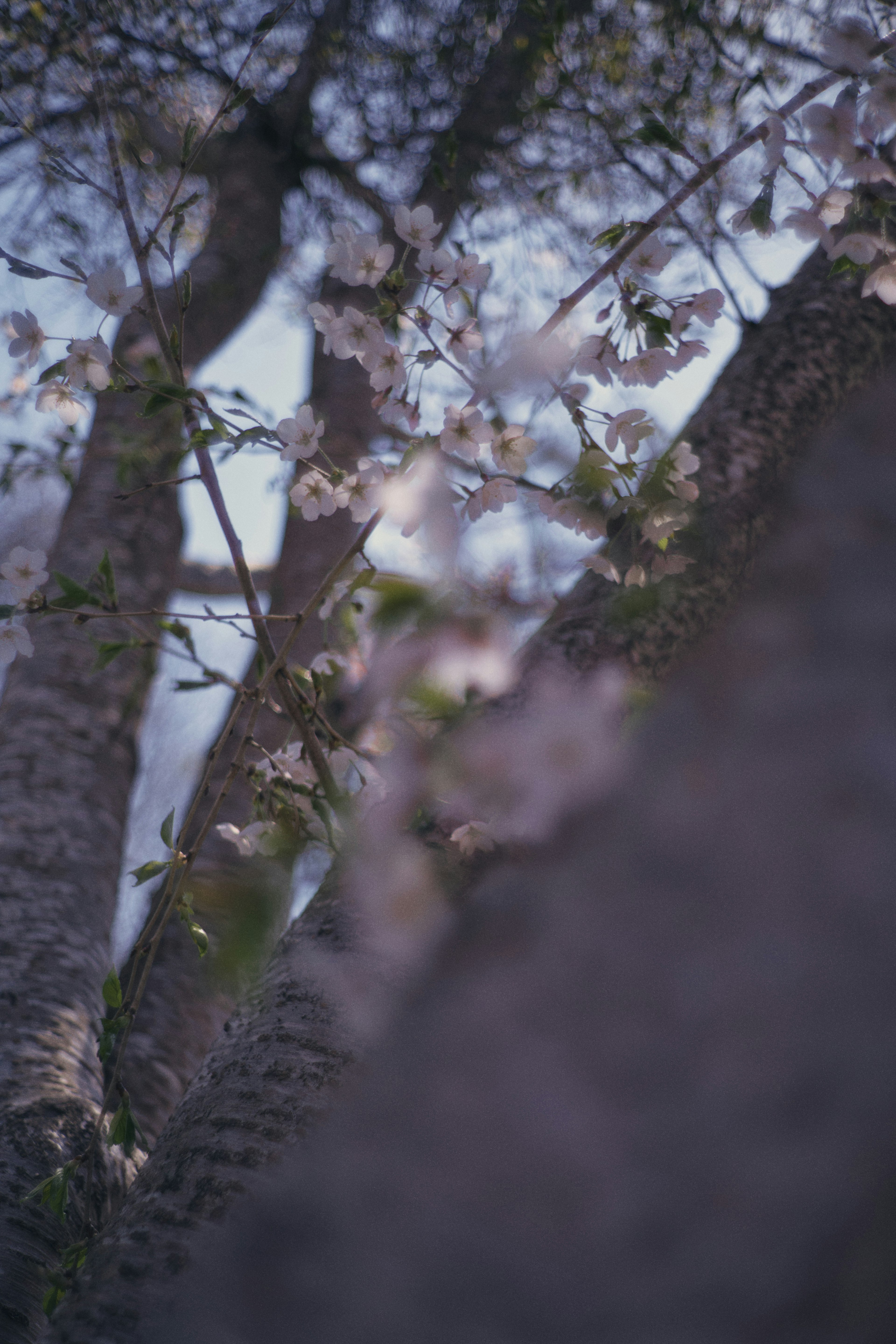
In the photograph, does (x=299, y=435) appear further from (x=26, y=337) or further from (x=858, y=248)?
(x=858, y=248)

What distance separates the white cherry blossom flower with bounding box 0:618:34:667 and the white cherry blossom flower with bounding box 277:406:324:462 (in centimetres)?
39

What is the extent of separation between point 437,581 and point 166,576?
1.56m

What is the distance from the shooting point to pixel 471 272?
91 centimetres

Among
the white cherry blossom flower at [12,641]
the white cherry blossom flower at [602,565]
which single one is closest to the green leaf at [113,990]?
the white cherry blossom flower at [12,641]

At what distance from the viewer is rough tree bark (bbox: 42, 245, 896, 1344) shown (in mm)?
589

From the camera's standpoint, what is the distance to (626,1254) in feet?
1.09

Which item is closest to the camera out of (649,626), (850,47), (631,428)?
(850,47)

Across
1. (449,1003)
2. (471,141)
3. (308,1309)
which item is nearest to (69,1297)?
(308,1309)

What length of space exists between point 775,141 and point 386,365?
49cm

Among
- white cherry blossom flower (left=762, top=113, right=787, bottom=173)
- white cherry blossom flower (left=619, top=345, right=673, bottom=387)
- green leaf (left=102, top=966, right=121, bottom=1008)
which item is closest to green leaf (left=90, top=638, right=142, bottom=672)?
green leaf (left=102, top=966, right=121, bottom=1008)

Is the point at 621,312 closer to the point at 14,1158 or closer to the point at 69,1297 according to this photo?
the point at 69,1297

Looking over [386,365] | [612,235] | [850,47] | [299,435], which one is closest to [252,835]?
[299,435]

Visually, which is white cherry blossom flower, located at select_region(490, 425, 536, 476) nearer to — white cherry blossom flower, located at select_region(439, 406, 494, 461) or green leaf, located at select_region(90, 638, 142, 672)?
white cherry blossom flower, located at select_region(439, 406, 494, 461)

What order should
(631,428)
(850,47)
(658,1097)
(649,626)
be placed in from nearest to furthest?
(658,1097) < (850,47) < (631,428) < (649,626)
